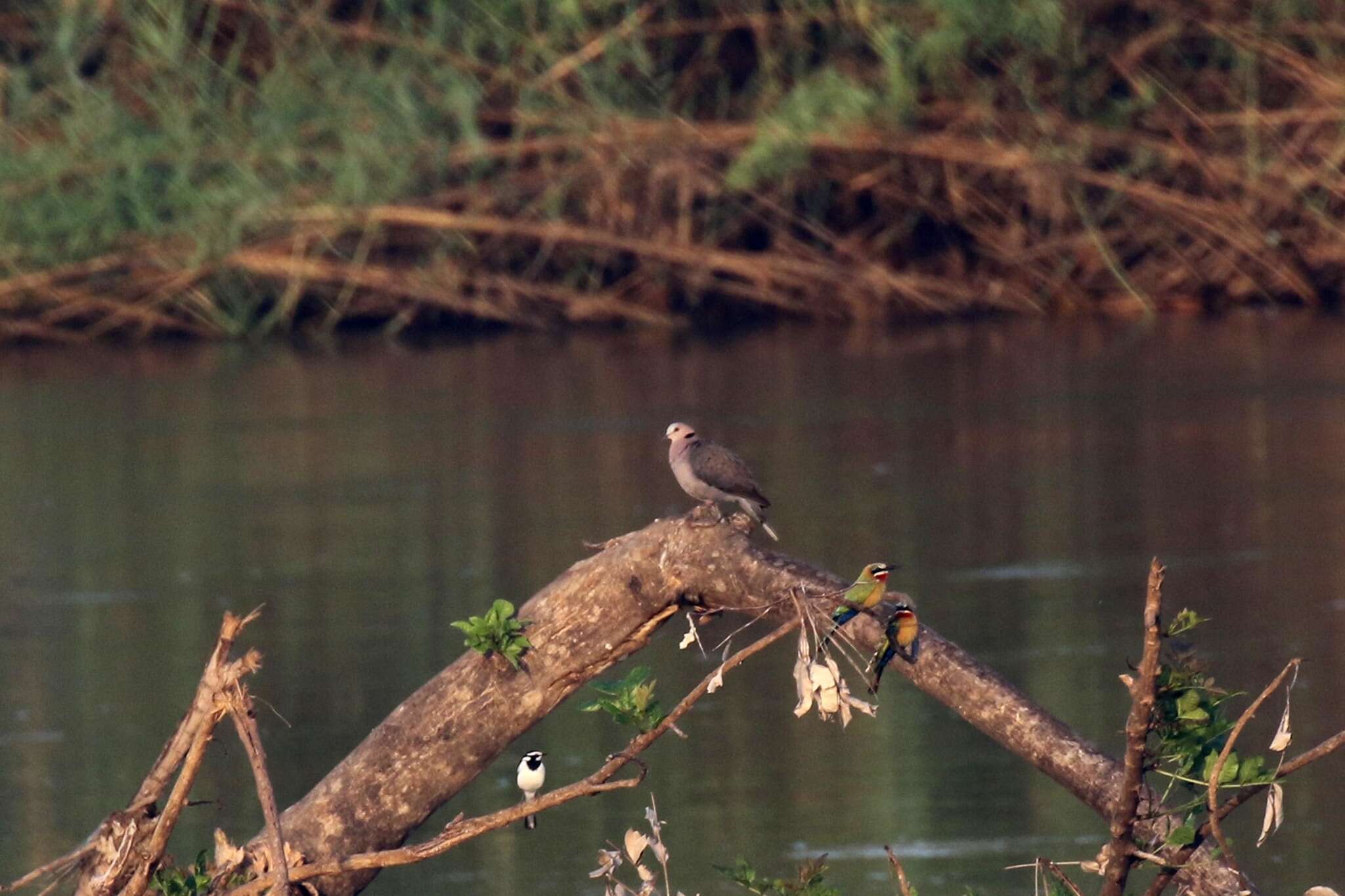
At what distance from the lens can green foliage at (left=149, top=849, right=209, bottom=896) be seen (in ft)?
12.6

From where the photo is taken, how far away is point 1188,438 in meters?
12.9

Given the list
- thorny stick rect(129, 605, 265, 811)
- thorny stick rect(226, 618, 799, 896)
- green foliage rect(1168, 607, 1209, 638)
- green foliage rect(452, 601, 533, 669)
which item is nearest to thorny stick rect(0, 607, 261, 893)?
thorny stick rect(129, 605, 265, 811)

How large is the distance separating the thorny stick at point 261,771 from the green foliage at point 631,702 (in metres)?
0.49

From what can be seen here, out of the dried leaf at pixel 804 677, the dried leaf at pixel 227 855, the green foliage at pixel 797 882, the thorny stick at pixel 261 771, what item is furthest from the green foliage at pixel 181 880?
the dried leaf at pixel 804 677

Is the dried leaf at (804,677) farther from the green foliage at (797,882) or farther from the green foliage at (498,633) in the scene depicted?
the green foliage at (498,633)

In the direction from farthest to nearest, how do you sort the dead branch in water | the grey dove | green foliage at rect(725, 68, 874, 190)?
green foliage at rect(725, 68, 874, 190) → the grey dove → the dead branch in water

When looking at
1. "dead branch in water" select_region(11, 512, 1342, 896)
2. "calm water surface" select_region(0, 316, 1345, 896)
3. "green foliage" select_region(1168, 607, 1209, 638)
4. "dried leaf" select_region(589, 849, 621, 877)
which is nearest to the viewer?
"green foliage" select_region(1168, 607, 1209, 638)

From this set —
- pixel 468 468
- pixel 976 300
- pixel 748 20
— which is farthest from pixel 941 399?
pixel 748 20

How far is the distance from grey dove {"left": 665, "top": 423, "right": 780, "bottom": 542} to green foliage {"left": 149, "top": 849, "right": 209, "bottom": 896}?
3.82ft

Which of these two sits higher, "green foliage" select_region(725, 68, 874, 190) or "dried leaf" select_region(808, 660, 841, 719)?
"green foliage" select_region(725, 68, 874, 190)

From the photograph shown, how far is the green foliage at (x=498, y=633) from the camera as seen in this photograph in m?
4.00

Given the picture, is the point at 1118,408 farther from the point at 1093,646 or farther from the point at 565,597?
the point at 565,597

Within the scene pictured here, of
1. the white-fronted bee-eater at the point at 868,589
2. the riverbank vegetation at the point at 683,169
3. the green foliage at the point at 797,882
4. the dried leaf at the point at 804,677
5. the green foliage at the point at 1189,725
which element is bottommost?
the green foliage at the point at 797,882

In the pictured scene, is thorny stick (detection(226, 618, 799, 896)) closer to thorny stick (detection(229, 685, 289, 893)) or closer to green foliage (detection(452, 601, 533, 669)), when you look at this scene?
thorny stick (detection(229, 685, 289, 893))
